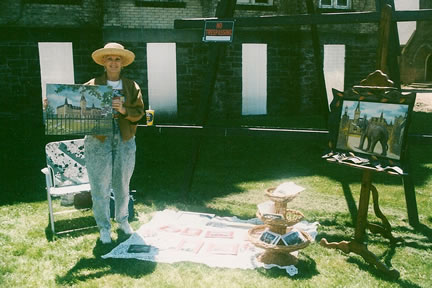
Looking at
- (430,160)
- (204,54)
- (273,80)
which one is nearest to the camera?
(430,160)

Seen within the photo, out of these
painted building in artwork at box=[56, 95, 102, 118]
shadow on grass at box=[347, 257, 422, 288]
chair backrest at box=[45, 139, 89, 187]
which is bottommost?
shadow on grass at box=[347, 257, 422, 288]

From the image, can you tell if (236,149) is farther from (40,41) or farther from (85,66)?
(40,41)

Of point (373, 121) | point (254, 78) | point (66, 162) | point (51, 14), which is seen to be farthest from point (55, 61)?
point (373, 121)

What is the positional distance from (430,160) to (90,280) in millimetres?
7129

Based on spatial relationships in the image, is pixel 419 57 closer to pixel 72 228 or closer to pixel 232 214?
pixel 232 214

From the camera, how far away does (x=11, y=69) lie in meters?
12.8

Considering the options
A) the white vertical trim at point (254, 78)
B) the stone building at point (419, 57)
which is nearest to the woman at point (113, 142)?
the white vertical trim at point (254, 78)

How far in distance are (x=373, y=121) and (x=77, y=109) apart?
9.19 feet

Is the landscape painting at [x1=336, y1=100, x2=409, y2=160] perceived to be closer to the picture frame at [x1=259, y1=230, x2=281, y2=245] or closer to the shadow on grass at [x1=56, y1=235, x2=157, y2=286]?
the picture frame at [x1=259, y1=230, x2=281, y2=245]

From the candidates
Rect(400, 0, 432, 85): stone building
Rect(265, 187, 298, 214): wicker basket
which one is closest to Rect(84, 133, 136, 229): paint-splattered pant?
Rect(265, 187, 298, 214): wicker basket

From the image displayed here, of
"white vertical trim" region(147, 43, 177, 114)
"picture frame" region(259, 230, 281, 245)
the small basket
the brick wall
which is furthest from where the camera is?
"white vertical trim" region(147, 43, 177, 114)

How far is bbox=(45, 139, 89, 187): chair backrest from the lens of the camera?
17.7 ft

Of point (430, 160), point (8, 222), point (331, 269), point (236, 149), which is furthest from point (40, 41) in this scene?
point (331, 269)

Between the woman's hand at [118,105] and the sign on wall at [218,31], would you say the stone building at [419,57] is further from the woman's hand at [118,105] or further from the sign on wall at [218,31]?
the woman's hand at [118,105]
